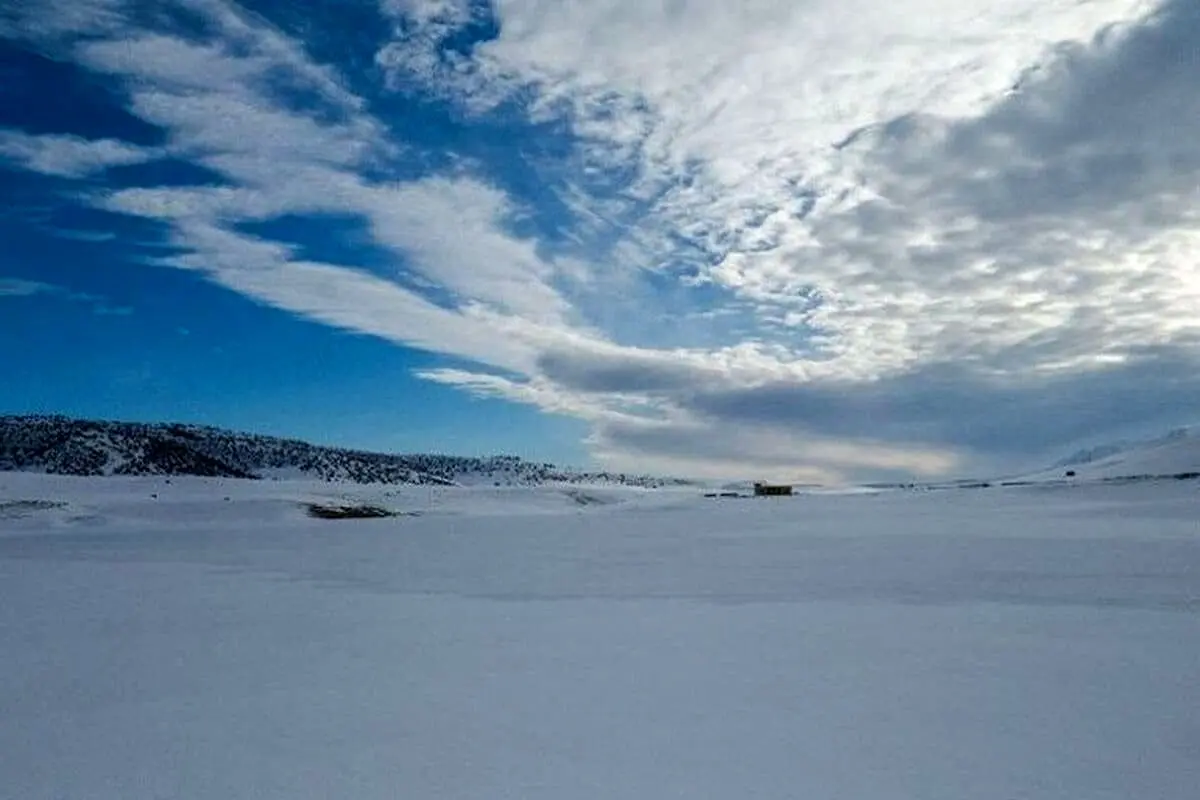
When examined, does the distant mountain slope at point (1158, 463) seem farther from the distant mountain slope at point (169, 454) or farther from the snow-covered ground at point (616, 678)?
the distant mountain slope at point (169, 454)

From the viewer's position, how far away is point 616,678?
4.22m

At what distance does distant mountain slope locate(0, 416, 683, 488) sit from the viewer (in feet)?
151

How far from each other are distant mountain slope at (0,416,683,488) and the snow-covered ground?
4148cm

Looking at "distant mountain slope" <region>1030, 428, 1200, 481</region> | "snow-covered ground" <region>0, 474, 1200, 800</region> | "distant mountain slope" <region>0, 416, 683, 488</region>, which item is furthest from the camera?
"distant mountain slope" <region>0, 416, 683, 488</region>

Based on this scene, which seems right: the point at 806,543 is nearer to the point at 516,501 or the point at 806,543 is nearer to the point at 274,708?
the point at 274,708

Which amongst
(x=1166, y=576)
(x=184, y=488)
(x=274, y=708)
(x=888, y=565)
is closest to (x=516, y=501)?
(x=184, y=488)

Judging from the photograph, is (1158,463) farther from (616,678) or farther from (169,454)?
(169,454)

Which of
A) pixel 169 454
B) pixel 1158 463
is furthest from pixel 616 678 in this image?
pixel 169 454

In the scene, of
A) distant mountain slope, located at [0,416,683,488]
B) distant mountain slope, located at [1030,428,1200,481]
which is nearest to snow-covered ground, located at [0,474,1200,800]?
distant mountain slope, located at [1030,428,1200,481]

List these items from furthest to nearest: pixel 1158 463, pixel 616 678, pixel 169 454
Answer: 1. pixel 169 454
2. pixel 1158 463
3. pixel 616 678

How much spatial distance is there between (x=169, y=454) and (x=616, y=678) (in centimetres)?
5228

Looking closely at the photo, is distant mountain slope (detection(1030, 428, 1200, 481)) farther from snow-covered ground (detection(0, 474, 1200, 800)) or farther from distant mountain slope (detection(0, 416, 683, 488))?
distant mountain slope (detection(0, 416, 683, 488))

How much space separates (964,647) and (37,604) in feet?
24.9

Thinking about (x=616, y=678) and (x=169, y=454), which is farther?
(x=169, y=454)
